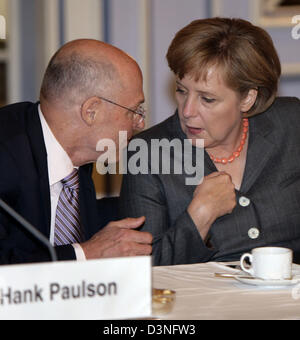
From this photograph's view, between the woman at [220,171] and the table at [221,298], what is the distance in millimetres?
302

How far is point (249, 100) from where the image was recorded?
2.06m

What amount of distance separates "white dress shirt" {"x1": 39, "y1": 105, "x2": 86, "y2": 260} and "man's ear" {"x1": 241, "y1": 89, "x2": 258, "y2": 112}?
564mm

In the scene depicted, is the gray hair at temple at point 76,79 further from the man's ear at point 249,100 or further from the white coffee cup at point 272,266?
the white coffee cup at point 272,266

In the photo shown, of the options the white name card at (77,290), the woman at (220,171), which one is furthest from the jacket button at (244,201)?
the white name card at (77,290)

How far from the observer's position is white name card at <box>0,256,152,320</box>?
3.25 feet

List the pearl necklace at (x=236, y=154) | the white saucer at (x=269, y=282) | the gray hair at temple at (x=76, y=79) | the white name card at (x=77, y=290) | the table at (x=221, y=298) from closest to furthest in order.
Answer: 1. the white name card at (x=77, y=290)
2. the table at (x=221, y=298)
3. the white saucer at (x=269, y=282)
4. the gray hair at temple at (x=76, y=79)
5. the pearl necklace at (x=236, y=154)

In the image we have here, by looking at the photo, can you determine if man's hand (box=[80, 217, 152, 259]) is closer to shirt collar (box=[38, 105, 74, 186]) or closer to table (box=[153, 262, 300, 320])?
table (box=[153, 262, 300, 320])

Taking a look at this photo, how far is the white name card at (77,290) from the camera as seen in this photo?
99 cm

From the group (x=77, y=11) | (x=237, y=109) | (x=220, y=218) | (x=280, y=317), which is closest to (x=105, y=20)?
(x=77, y=11)

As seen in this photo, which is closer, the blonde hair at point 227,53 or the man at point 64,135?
the man at point 64,135

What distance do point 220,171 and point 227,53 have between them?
13.9 inches

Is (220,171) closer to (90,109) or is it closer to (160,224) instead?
(160,224)

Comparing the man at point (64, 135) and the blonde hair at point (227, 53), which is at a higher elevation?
the blonde hair at point (227, 53)
